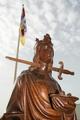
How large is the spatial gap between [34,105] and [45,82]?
736 mm

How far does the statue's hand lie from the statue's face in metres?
1.44

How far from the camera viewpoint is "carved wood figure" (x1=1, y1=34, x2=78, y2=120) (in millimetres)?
8820

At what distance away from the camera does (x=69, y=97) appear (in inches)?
343

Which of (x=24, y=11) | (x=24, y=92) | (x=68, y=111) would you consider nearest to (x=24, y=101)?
(x=24, y=92)

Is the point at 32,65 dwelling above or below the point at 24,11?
below

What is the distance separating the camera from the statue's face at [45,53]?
9.99 metres

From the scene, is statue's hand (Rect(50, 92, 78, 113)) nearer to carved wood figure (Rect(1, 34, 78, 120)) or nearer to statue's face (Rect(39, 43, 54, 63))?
carved wood figure (Rect(1, 34, 78, 120))

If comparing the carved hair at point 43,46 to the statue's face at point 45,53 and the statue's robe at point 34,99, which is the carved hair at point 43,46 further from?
the statue's robe at point 34,99

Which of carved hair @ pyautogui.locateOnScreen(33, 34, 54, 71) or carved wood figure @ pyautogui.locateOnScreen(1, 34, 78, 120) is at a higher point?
carved hair @ pyautogui.locateOnScreen(33, 34, 54, 71)

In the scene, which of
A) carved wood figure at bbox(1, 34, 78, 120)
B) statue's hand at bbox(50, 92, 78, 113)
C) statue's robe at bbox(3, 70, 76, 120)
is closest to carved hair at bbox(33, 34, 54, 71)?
carved wood figure at bbox(1, 34, 78, 120)

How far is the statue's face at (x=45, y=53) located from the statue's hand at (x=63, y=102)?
1435mm

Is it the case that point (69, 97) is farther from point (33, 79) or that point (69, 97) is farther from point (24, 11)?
point (24, 11)

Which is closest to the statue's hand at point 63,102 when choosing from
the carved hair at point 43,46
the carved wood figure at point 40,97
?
the carved wood figure at point 40,97

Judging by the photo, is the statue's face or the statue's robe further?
the statue's face
